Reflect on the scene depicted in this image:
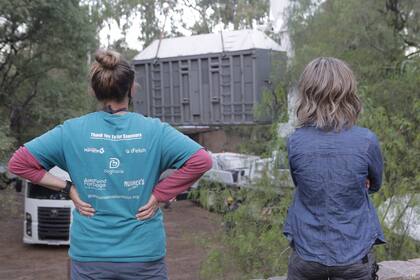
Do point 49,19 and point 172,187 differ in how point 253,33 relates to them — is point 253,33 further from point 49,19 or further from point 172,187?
point 172,187

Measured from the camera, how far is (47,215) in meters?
16.1

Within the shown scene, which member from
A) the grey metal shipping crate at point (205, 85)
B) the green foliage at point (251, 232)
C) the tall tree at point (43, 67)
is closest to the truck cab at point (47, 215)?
the tall tree at point (43, 67)

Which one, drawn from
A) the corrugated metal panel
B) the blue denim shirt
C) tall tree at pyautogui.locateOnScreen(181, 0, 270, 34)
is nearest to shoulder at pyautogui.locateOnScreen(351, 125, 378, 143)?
the blue denim shirt

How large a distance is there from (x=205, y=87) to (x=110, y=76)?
18546mm

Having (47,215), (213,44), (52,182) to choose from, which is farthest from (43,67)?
(52,182)

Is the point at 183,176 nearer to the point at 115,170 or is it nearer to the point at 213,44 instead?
the point at 115,170

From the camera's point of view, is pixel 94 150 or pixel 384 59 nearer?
pixel 94 150

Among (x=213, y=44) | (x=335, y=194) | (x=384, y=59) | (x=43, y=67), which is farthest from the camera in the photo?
(x=213, y=44)

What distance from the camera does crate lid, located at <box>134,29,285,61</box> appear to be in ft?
67.2

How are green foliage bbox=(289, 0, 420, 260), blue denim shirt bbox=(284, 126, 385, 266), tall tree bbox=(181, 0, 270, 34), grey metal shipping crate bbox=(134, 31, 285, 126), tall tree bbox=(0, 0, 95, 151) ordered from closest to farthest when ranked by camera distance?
blue denim shirt bbox=(284, 126, 385, 266)
green foliage bbox=(289, 0, 420, 260)
tall tree bbox=(0, 0, 95, 151)
grey metal shipping crate bbox=(134, 31, 285, 126)
tall tree bbox=(181, 0, 270, 34)

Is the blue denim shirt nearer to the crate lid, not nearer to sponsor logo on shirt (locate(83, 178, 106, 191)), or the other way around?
sponsor logo on shirt (locate(83, 178, 106, 191))

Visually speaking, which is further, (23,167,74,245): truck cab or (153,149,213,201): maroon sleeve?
(23,167,74,245): truck cab

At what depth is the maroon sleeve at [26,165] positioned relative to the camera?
2820mm

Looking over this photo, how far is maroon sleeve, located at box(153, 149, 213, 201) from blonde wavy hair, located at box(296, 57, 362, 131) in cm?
48
